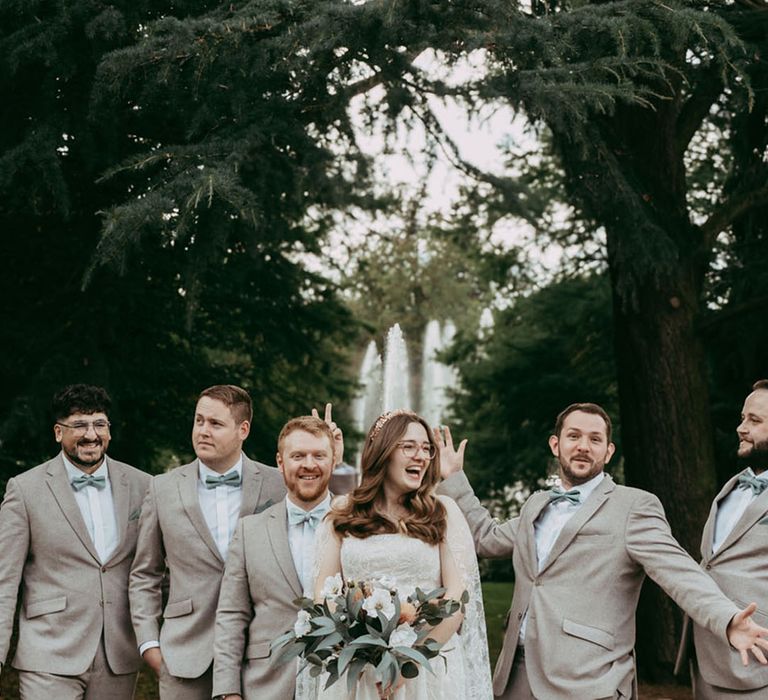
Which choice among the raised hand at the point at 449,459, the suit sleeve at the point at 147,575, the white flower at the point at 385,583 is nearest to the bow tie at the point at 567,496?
the raised hand at the point at 449,459

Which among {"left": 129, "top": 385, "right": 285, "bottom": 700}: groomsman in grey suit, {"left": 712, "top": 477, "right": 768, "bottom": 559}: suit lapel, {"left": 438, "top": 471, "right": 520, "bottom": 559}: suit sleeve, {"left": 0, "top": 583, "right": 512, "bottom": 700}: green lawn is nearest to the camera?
{"left": 712, "top": 477, "right": 768, "bottom": 559}: suit lapel

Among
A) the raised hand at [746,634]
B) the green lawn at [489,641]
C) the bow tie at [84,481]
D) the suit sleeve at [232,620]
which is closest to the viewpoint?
the raised hand at [746,634]

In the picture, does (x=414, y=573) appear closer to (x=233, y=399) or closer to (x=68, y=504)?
(x=233, y=399)

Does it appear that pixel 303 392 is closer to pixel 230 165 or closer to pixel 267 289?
pixel 267 289

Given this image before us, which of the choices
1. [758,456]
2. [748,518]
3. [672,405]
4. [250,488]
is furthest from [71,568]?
[672,405]

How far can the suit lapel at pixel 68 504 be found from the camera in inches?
220

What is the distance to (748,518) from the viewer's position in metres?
5.16

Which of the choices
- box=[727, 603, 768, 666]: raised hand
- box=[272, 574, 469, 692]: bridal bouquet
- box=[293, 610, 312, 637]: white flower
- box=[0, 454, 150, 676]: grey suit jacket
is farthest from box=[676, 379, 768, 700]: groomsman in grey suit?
box=[0, 454, 150, 676]: grey suit jacket

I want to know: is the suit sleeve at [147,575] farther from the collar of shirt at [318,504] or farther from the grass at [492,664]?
the grass at [492,664]

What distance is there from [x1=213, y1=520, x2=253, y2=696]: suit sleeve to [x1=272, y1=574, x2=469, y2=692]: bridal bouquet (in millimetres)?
794

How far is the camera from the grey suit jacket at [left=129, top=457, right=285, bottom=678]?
17.6ft

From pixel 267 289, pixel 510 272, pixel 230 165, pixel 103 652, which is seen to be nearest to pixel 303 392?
pixel 267 289

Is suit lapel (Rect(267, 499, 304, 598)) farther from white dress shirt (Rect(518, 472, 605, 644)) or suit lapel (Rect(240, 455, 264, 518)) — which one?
white dress shirt (Rect(518, 472, 605, 644))

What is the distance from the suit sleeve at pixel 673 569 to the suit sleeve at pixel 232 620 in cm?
174
